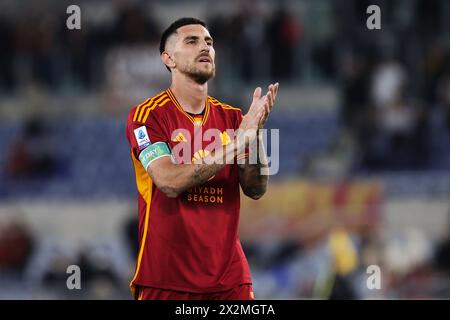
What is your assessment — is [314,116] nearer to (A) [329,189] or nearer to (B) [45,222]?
(A) [329,189]

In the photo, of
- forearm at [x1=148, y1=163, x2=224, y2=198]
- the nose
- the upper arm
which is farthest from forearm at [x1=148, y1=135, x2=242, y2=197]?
the nose

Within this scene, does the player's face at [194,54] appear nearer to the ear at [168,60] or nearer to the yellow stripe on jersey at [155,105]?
the ear at [168,60]

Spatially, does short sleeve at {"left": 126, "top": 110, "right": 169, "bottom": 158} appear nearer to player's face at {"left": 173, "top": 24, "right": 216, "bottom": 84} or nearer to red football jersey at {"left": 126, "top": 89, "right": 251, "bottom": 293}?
red football jersey at {"left": 126, "top": 89, "right": 251, "bottom": 293}

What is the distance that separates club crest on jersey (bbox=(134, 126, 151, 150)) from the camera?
20.0 ft

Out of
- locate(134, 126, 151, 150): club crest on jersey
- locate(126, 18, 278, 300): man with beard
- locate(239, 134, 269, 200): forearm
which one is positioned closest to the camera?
locate(126, 18, 278, 300): man with beard

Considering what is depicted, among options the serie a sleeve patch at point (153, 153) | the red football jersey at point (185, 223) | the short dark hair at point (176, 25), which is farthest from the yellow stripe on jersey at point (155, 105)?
the short dark hair at point (176, 25)

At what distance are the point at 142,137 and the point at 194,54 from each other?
597 mm

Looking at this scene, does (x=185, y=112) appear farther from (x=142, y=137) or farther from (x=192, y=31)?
(x=192, y=31)

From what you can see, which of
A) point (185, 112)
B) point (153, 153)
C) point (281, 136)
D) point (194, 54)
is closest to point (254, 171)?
point (185, 112)

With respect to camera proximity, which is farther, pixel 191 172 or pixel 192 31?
pixel 192 31

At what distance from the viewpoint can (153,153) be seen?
6.04 meters

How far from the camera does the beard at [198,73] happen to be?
20.4 ft

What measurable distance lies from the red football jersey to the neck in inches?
2.1

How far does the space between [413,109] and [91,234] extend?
5.34 metres
